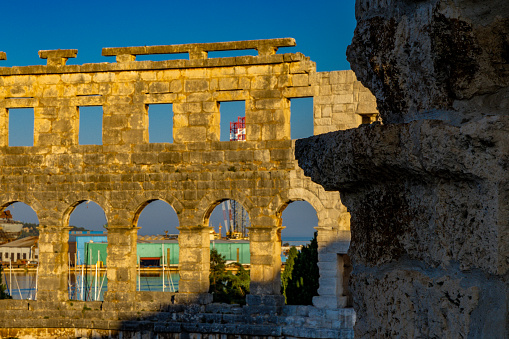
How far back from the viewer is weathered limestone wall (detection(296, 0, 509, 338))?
1.83 metres

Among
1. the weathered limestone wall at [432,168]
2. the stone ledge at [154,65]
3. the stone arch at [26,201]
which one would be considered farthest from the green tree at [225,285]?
the weathered limestone wall at [432,168]

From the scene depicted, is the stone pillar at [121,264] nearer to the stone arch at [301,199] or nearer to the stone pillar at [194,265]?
the stone pillar at [194,265]

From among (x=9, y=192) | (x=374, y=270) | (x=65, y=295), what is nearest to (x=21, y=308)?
(x=65, y=295)

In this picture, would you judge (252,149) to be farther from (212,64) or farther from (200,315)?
(200,315)

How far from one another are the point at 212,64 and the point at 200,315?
494 centimetres

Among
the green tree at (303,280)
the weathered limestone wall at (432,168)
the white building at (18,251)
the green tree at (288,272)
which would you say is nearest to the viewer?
the weathered limestone wall at (432,168)

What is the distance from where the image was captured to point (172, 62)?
14.6 metres

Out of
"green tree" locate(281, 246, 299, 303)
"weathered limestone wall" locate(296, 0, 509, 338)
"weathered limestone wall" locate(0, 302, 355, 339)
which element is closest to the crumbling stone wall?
"weathered limestone wall" locate(0, 302, 355, 339)

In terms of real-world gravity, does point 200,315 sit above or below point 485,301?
below

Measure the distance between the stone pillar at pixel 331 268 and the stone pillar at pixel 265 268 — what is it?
32.0 inches

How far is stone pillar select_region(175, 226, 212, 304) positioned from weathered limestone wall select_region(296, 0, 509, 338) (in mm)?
11796

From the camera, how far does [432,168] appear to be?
192 cm

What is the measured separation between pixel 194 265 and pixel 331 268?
8.88ft

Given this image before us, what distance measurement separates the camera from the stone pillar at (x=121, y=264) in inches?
562
